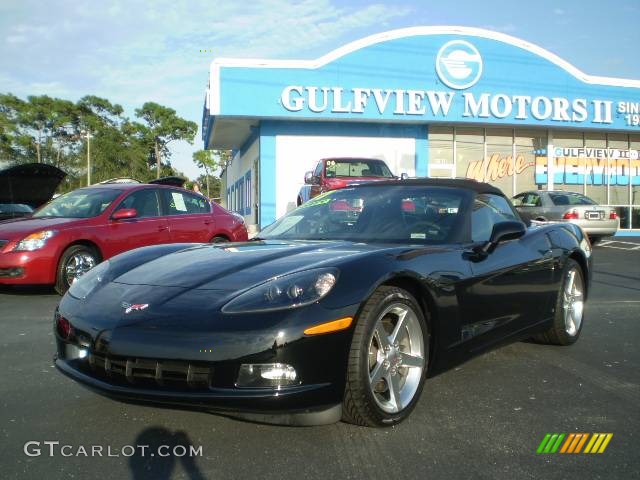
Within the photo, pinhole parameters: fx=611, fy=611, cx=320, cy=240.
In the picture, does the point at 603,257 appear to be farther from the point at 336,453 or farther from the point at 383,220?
the point at 336,453

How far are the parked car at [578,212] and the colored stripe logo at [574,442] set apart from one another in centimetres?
1269

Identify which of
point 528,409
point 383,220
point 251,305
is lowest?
point 528,409

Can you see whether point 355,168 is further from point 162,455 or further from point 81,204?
point 162,455

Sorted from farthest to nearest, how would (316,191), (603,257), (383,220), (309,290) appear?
(316,191) → (603,257) → (383,220) → (309,290)

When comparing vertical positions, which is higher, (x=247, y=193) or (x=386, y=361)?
(x=247, y=193)

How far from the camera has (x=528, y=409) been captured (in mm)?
3375

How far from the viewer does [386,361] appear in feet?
10.00

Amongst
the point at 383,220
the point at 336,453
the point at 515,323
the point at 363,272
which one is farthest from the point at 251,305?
the point at 515,323

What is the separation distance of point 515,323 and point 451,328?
86 centimetres

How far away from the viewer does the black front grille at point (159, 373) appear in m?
2.58

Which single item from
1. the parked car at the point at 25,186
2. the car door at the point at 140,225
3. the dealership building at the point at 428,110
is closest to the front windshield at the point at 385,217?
the car door at the point at 140,225

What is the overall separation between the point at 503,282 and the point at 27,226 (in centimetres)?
605

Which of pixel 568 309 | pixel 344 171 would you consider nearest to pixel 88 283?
pixel 568 309

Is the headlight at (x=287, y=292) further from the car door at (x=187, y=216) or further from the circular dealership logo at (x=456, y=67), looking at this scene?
the circular dealership logo at (x=456, y=67)
